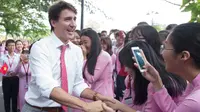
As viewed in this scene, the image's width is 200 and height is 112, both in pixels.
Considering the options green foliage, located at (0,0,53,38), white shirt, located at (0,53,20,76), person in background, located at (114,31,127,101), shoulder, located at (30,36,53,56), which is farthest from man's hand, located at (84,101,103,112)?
green foliage, located at (0,0,53,38)

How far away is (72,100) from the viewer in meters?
2.59

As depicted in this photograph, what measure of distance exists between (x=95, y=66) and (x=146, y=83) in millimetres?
1729

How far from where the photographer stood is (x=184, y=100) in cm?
177

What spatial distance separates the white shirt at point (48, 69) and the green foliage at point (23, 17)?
8.28 m

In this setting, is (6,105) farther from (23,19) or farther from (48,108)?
(23,19)

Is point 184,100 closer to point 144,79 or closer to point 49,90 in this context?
point 144,79

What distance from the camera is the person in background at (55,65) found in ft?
9.16

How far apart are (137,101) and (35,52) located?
1.00 metres

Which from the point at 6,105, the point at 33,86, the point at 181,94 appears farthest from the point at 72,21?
the point at 6,105

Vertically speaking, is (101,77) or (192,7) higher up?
(192,7)

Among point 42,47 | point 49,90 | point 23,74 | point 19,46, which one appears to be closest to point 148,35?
point 42,47

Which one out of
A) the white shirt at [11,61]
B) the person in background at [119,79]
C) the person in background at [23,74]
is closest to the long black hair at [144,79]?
the person in background at [119,79]

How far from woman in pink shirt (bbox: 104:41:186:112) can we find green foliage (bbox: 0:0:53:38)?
8.75 m

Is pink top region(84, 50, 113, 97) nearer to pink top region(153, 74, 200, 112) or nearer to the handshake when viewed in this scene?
the handshake
